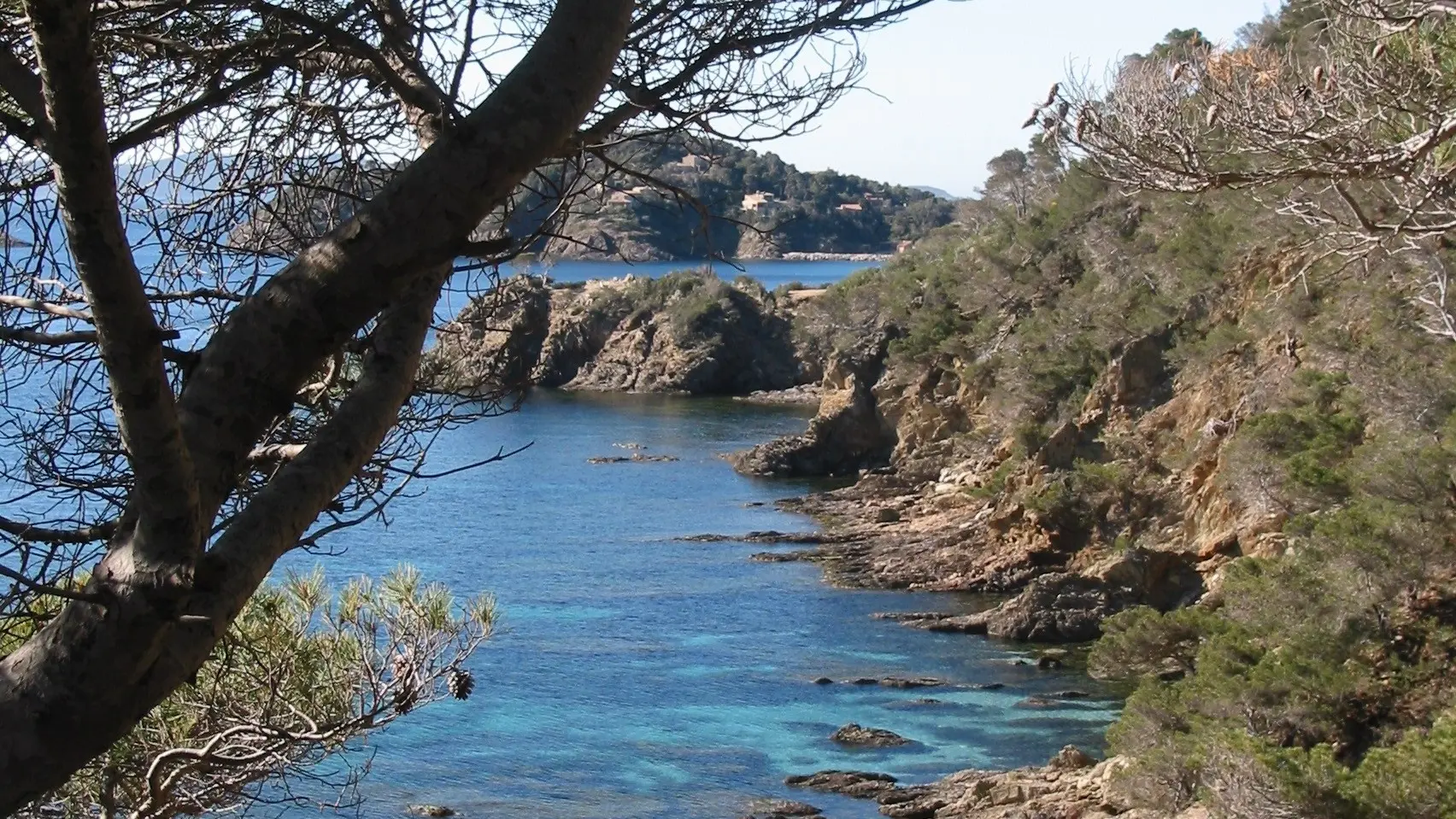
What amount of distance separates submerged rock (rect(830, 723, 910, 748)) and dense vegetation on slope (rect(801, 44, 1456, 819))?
333cm

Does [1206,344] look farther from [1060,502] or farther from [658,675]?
[658,675]

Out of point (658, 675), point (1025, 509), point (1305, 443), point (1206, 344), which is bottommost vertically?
point (658, 675)

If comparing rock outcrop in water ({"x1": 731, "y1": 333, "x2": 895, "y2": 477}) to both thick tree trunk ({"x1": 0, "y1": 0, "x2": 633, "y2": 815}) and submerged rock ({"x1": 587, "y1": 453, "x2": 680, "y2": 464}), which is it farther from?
thick tree trunk ({"x1": 0, "y1": 0, "x2": 633, "y2": 815})

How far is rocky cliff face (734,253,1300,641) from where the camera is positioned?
2758cm

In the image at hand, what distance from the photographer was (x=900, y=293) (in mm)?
49156

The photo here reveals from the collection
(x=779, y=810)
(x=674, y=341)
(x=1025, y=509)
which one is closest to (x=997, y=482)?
(x=1025, y=509)

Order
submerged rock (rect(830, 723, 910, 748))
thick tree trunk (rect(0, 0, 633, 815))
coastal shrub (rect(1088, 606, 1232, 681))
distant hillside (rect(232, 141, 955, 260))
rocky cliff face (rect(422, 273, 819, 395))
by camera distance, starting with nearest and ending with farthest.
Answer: thick tree trunk (rect(0, 0, 633, 815))
distant hillside (rect(232, 141, 955, 260))
coastal shrub (rect(1088, 606, 1232, 681))
submerged rock (rect(830, 723, 910, 748))
rocky cliff face (rect(422, 273, 819, 395))

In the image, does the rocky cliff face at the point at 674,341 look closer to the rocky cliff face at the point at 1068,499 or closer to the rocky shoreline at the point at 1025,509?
the rocky shoreline at the point at 1025,509

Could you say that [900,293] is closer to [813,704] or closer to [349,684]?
[813,704]

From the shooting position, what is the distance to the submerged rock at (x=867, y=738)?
2177 centimetres

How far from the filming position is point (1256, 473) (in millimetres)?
23109

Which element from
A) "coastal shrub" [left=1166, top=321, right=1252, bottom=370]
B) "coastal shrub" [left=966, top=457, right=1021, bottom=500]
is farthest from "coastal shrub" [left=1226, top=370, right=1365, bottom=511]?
"coastal shrub" [left=966, top=457, right=1021, bottom=500]

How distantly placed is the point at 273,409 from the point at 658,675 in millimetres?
23392

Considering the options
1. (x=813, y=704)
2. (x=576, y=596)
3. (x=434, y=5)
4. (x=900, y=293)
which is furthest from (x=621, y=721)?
(x=900, y=293)
